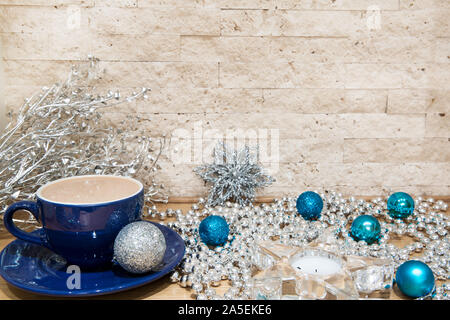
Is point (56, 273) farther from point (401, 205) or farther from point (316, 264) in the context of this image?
point (401, 205)

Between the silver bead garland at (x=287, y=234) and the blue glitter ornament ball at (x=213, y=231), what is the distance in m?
0.01

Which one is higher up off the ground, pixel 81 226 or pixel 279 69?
pixel 279 69

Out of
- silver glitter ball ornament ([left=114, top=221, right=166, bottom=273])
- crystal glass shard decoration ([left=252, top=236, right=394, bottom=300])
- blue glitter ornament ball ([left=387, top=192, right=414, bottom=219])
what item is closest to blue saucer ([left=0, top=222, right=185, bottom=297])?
silver glitter ball ornament ([left=114, top=221, right=166, bottom=273])

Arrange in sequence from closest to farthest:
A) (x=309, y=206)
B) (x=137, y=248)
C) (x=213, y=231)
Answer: (x=137, y=248) → (x=213, y=231) → (x=309, y=206)

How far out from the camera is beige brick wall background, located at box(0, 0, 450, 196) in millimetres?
870

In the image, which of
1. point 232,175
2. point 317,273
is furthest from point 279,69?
point 317,273

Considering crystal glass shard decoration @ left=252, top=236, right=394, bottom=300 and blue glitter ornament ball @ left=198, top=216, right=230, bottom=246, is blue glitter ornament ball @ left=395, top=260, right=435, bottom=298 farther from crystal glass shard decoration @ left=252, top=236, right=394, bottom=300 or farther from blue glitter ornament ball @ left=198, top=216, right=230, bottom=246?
blue glitter ornament ball @ left=198, top=216, right=230, bottom=246

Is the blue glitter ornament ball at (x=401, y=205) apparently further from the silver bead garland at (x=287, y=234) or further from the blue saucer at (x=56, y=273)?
the blue saucer at (x=56, y=273)

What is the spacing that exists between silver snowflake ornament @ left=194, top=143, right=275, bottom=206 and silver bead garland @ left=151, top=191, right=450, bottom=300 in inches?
1.1

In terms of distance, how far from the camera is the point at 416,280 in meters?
0.58

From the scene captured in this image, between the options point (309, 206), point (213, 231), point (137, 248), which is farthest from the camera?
point (309, 206)

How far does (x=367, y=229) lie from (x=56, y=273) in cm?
50

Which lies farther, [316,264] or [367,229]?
[367,229]
